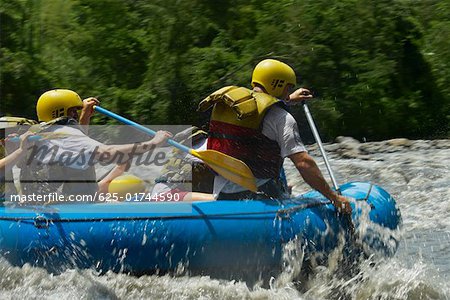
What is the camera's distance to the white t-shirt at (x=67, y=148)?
5.39m

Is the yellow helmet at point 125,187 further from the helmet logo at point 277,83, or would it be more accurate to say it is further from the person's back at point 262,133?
the helmet logo at point 277,83

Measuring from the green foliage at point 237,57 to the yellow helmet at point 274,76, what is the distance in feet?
18.1

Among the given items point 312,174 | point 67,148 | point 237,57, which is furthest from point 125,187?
point 237,57

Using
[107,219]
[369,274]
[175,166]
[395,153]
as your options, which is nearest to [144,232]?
[107,219]

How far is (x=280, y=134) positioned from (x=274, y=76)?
1.39 ft

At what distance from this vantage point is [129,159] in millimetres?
5766

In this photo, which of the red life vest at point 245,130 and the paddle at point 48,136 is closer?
the red life vest at point 245,130

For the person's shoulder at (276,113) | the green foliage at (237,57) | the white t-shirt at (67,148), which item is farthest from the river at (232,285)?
the green foliage at (237,57)

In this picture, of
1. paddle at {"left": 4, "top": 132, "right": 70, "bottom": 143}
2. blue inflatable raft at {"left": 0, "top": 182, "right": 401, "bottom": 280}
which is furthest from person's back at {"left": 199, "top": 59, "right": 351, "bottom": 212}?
paddle at {"left": 4, "top": 132, "right": 70, "bottom": 143}

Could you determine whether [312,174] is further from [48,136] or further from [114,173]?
[48,136]

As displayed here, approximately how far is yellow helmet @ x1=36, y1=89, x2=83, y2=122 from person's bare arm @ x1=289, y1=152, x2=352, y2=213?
1.51 metres

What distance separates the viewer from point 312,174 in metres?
5.10

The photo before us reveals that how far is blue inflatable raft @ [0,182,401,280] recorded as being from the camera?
5078 millimetres

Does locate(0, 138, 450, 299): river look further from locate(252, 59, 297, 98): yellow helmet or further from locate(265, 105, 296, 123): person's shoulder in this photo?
locate(252, 59, 297, 98): yellow helmet
